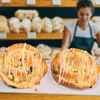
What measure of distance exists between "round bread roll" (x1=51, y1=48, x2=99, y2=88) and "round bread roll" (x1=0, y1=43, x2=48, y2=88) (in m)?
0.09

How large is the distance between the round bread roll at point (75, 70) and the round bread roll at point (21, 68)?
0.09 meters

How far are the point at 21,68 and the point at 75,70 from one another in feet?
0.85

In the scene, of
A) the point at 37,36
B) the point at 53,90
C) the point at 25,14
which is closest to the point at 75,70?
the point at 53,90

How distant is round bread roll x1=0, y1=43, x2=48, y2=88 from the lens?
0.54 m

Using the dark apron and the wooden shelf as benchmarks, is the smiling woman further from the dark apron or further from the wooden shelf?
the wooden shelf

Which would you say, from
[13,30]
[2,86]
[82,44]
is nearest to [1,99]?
[2,86]

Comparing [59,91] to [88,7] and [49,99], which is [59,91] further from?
[88,7]

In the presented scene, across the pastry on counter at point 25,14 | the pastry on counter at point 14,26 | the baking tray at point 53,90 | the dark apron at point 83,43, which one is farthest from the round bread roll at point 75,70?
the pastry on counter at point 25,14

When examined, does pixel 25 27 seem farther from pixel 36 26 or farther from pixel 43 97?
pixel 43 97

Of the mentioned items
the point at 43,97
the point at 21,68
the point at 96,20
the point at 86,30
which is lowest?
the point at 43,97

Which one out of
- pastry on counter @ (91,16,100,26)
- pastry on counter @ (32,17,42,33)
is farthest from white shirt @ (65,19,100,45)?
pastry on counter @ (32,17,42,33)

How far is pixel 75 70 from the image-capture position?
0.56 m

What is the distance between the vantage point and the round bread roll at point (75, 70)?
0.54m

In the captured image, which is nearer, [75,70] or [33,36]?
[75,70]
